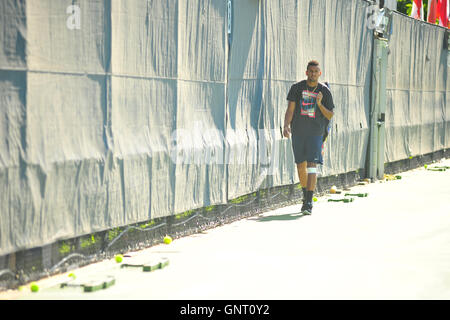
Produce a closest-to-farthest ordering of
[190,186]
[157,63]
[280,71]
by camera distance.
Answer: [157,63] < [190,186] < [280,71]

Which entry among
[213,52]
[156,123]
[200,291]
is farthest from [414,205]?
[200,291]

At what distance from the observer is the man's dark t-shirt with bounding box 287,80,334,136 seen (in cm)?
1044

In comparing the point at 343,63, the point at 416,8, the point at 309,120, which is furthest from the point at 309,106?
the point at 416,8

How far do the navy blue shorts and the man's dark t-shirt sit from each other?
0.07 meters

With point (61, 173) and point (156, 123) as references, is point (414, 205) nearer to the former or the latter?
point (156, 123)

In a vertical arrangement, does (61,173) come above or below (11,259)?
above

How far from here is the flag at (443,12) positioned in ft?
77.6

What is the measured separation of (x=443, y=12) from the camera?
78.1 ft

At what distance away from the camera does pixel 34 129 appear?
6074 millimetres

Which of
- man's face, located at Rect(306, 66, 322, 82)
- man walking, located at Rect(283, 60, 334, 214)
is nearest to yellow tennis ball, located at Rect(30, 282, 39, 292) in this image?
man walking, located at Rect(283, 60, 334, 214)

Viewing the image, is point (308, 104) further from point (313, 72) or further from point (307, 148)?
point (307, 148)

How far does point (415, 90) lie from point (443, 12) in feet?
22.1

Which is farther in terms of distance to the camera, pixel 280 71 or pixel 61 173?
pixel 280 71

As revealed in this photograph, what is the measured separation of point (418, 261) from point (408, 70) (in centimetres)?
1069
